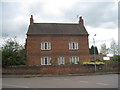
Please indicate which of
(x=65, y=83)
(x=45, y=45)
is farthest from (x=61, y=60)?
(x=65, y=83)

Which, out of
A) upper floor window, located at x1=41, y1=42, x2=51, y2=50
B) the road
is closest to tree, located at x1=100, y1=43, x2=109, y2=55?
upper floor window, located at x1=41, y1=42, x2=51, y2=50

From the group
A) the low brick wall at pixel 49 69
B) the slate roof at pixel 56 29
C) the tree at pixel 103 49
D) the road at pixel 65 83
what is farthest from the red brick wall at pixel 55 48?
the tree at pixel 103 49

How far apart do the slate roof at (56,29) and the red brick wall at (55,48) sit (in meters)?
0.79

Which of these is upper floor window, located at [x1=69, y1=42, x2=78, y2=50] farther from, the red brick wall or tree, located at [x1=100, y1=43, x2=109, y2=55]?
tree, located at [x1=100, y1=43, x2=109, y2=55]

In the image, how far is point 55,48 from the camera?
139 ft

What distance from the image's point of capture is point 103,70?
3628cm

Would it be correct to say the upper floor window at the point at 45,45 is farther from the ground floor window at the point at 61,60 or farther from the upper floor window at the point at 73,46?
the upper floor window at the point at 73,46

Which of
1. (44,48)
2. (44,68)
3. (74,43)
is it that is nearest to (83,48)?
(74,43)

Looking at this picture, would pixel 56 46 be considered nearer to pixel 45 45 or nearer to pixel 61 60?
pixel 45 45

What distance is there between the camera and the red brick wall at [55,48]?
4172cm

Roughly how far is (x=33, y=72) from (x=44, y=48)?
9.18m

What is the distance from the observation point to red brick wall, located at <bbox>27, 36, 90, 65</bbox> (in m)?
41.7

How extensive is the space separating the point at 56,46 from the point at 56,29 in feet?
12.9

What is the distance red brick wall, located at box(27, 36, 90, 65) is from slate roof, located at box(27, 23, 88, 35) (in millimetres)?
794
